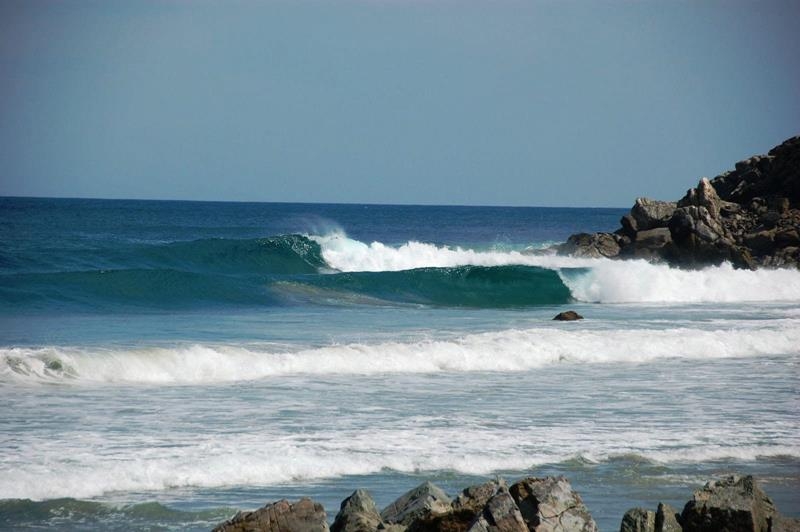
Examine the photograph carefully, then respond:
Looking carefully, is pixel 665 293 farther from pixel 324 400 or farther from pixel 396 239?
pixel 396 239

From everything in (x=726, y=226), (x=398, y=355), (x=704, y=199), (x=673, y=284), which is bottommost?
(x=398, y=355)

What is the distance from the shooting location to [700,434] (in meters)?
10.0

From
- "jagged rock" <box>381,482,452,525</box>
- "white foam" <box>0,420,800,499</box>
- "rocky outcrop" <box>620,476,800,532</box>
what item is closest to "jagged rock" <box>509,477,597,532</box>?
"rocky outcrop" <box>620,476,800,532</box>

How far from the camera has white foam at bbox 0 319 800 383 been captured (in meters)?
13.1

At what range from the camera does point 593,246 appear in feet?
124

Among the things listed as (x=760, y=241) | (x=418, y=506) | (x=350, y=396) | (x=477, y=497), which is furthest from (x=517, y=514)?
(x=760, y=241)

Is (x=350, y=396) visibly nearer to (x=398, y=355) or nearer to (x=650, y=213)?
(x=398, y=355)

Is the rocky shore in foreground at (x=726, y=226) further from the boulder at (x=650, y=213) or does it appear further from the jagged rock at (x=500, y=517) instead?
the jagged rock at (x=500, y=517)

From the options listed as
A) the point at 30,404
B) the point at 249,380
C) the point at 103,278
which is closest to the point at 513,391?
the point at 249,380

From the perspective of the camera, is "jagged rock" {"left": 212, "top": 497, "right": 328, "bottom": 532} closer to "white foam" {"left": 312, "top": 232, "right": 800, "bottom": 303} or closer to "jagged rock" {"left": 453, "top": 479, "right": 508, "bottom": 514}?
"jagged rock" {"left": 453, "top": 479, "right": 508, "bottom": 514}

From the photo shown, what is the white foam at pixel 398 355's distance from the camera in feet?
42.9

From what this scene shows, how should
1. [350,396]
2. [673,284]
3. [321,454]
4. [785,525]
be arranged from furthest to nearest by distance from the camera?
[673,284], [350,396], [321,454], [785,525]

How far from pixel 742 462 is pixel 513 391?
4.00 metres

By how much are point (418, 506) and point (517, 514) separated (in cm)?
75
